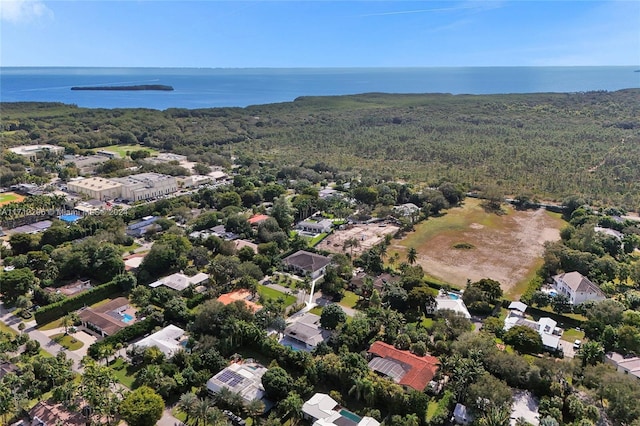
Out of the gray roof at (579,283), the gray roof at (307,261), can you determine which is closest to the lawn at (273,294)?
the gray roof at (307,261)

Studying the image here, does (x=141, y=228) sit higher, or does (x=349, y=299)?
(x=141, y=228)

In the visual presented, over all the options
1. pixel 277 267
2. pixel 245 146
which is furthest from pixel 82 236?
pixel 245 146

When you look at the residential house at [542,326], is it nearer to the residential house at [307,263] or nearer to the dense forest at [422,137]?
the residential house at [307,263]

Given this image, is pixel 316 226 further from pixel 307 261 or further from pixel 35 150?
pixel 35 150

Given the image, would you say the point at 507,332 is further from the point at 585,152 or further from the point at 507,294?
the point at 585,152

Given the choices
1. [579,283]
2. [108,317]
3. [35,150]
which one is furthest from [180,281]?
[35,150]

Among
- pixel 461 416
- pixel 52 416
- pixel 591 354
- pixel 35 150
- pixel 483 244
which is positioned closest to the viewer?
pixel 52 416

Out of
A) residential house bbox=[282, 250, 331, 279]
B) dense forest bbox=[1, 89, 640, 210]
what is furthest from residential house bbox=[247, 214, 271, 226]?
→ dense forest bbox=[1, 89, 640, 210]
